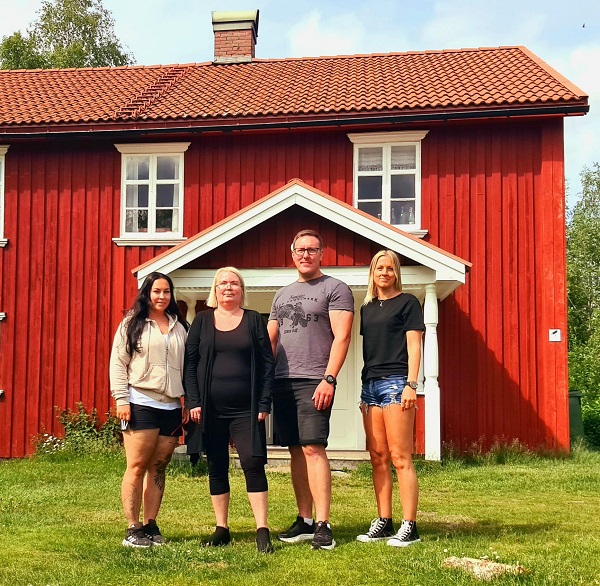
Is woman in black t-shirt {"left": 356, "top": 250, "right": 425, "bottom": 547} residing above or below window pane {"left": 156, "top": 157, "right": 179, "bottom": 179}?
below

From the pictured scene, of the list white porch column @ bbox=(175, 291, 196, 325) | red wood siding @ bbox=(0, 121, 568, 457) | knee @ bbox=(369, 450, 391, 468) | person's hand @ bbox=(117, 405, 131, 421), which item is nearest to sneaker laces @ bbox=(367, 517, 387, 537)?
knee @ bbox=(369, 450, 391, 468)

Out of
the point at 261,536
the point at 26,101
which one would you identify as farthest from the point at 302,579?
the point at 26,101

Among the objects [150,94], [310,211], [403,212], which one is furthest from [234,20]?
[310,211]

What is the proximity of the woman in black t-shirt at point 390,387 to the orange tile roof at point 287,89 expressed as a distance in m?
8.10

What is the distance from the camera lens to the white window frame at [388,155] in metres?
13.8

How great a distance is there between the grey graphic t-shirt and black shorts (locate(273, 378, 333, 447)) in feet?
0.23

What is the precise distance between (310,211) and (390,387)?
6.47 metres

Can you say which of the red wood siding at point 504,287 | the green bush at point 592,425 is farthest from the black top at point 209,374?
the green bush at point 592,425

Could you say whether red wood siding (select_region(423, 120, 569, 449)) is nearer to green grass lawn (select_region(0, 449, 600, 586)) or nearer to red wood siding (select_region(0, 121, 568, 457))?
red wood siding (select_region(0, 121, 568, 457))

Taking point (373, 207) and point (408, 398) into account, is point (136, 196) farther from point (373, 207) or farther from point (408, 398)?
point (408, 398)

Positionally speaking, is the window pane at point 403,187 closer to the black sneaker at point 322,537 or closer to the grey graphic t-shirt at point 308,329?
the grey graphic t-shirt at point 308,329

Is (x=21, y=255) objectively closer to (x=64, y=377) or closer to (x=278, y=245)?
(x=64, y=377)

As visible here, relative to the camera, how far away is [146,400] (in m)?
5.94

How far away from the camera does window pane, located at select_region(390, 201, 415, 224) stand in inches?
547
